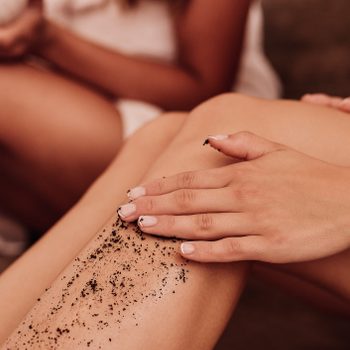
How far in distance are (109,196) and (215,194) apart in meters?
0.21

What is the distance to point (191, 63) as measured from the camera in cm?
129

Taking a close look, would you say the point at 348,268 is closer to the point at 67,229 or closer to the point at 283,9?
the point at 67,229

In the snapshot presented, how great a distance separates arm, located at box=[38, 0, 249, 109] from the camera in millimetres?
1213

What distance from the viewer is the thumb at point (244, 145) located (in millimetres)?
660

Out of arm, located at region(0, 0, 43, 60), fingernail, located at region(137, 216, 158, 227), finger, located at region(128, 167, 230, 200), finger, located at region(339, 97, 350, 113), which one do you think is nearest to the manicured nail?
finger, located at region(339, 97, 350, 113)

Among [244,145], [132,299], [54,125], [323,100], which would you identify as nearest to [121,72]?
[54,125]

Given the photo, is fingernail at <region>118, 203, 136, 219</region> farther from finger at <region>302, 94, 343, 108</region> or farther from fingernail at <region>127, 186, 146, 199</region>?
finger at <region>302, 94, 343, 108</region>

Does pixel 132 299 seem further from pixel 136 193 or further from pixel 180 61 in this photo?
pixel 180 61

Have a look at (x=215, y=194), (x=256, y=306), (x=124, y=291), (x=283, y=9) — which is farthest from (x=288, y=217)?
(x=283, y=9)

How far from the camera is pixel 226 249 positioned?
0.61 metres

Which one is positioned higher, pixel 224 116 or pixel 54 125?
pixel 224 116

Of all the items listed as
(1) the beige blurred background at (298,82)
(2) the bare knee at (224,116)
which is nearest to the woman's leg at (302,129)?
(2) the bare knee at (224,116)

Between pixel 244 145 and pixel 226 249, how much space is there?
5.4 inches

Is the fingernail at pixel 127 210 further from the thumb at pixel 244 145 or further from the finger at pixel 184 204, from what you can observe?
the thumb at pixel 244 145
